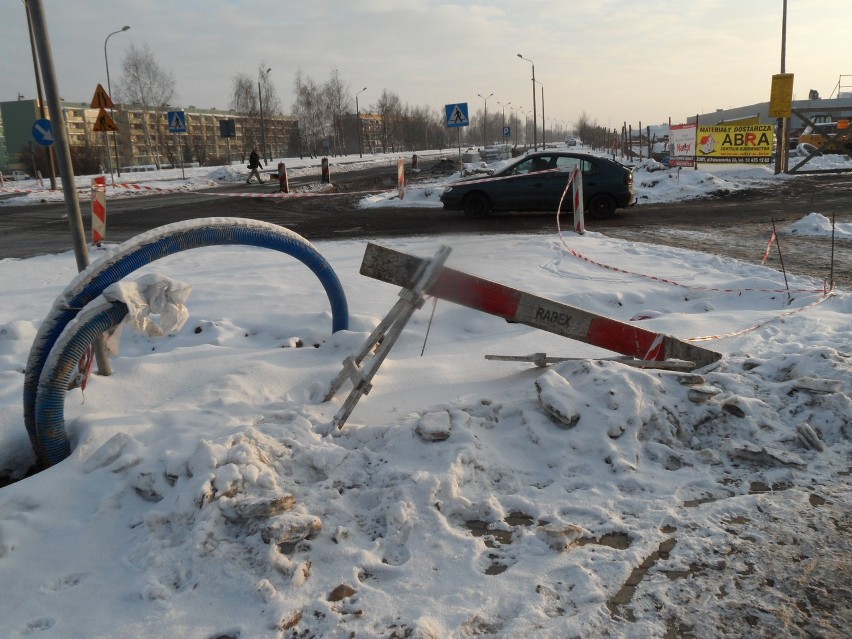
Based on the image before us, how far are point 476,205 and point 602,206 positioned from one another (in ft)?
9.67

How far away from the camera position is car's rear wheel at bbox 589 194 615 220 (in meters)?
14.6

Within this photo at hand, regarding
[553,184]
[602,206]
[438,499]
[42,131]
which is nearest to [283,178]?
[42,131]

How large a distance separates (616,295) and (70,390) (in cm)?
539

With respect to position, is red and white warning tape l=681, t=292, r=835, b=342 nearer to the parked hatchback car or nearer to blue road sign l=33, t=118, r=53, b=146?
the parked hatchback car

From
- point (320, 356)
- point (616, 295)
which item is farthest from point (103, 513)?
point (616, 295)

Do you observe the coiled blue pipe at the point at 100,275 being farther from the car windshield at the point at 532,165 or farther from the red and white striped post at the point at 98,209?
the car windshield at the point at 532,165

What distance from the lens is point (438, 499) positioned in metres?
→ 3.01

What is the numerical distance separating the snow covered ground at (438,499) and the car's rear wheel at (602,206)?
10.1m

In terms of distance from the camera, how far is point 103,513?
2.88 m

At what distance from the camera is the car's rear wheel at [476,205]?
593 inches

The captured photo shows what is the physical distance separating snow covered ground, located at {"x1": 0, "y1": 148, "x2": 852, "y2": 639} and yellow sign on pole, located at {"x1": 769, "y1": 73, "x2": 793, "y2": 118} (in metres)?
22.6

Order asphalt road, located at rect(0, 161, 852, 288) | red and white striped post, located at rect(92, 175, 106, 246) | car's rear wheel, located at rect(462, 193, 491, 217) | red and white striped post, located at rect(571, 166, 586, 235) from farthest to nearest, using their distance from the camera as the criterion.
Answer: car's rear wheel, located at rect(462, 193, 491, 217)
red and white striped post, located at rect(571, 166, 586, 235)
asphalt road, located at rect(0, 161, 852, 288)
red and white striped post, located at rect(92, 175, 106, 246)

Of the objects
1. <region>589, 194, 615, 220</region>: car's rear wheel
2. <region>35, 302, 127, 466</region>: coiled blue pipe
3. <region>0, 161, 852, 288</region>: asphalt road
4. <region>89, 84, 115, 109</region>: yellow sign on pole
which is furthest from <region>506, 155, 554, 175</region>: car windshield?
<region>35, 302, 127, 466</region>: coiled blue pipe

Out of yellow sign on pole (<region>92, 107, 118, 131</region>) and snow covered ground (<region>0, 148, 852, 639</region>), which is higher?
yellow sign on pole (<region>92, 107, 118, 131</region>)
